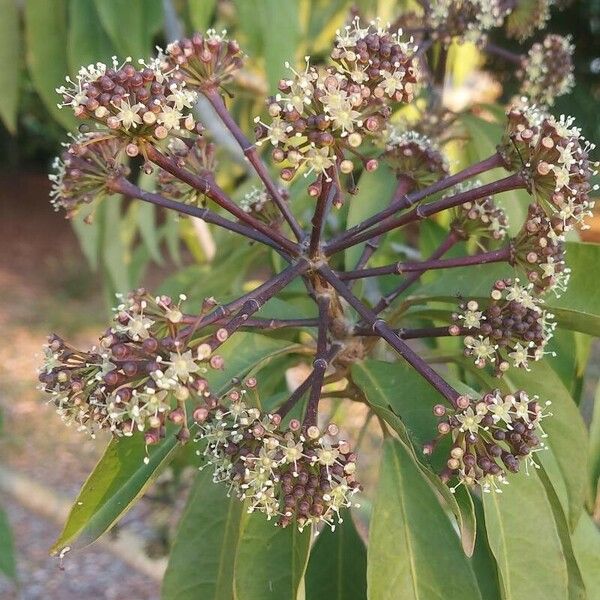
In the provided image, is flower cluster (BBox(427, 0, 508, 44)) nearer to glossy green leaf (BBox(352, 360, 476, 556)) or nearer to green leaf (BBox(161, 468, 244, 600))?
glossy green leaf (BBox(352, 360, 476, 556))

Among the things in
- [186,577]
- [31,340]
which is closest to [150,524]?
[31,340]

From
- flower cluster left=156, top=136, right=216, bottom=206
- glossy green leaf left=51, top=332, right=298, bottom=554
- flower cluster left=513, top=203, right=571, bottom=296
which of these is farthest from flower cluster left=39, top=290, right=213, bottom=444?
flower cluster left=513, top=203, right=571, bottom=296

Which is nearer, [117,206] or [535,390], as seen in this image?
[535,390]

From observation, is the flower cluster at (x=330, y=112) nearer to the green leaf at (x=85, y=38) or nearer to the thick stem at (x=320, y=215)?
the thick stem at (x=320, y=215)

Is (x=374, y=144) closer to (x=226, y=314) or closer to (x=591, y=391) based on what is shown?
(x=226, y=314)

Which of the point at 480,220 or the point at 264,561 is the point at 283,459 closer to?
the point at 264,561

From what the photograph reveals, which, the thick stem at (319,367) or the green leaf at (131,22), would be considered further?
the green leaf at (131,22)

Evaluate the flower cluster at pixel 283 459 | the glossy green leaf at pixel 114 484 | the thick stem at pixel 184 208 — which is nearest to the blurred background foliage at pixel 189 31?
the thick stem at pixel 184 208
